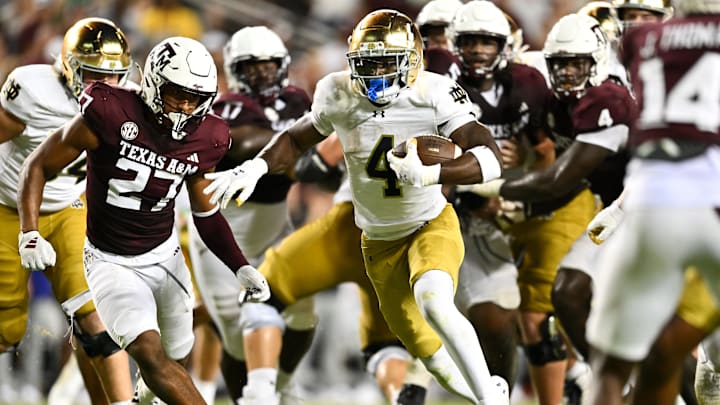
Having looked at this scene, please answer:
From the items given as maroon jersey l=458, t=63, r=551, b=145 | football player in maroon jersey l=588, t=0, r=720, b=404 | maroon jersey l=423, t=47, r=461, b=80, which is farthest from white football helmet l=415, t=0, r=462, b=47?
football player in maroon jersey l=588, t=0, r=720, b=404

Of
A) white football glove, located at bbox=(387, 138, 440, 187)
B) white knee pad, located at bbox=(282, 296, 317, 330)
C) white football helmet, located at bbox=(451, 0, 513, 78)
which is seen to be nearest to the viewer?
white football glove, located at bbox=(387, 138, 440, 187)

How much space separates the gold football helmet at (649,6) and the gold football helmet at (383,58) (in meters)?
1.85

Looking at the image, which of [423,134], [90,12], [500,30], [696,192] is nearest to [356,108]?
[423,134]

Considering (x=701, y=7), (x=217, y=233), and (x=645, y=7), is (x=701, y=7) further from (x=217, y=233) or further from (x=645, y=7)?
(x=645, y=7)

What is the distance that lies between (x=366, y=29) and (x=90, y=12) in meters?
5.69

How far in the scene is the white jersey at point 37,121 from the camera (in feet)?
16.9

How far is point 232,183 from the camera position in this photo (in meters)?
4.50

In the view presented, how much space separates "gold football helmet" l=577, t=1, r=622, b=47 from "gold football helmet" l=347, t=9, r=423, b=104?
6.02 feet

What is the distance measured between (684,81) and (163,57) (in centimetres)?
201

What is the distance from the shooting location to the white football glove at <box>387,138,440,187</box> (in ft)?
13.4

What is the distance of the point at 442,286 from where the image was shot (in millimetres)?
4262

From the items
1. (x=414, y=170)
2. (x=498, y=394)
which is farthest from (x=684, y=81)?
(x=498, y=394)

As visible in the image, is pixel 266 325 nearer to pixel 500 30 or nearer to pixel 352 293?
pixel 500 30

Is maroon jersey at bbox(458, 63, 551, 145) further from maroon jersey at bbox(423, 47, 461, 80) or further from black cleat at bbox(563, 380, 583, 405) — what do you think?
black cleat at bbox(563, 380, 583, 405)
